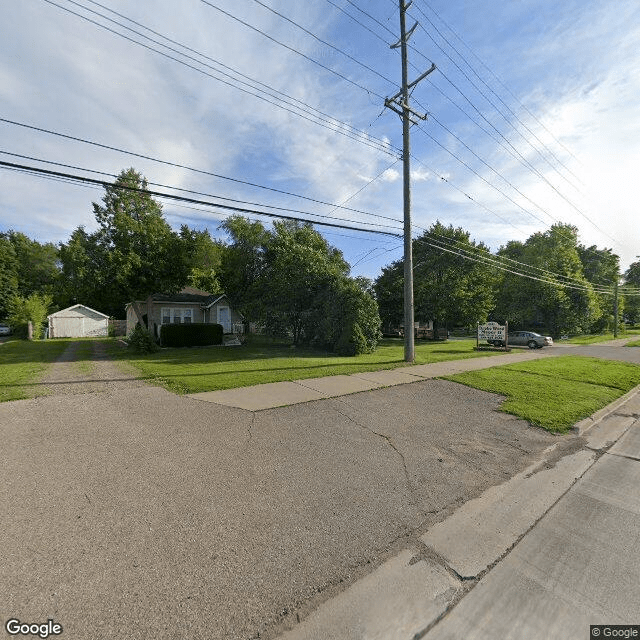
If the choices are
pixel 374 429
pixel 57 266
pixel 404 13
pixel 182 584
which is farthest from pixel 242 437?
pixel 57 266

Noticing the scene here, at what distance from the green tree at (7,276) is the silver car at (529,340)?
57.6 m

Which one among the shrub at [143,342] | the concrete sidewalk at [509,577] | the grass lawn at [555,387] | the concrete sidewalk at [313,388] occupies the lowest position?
the concrete sidewalk at [509,577]

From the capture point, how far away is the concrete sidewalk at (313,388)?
7219mm

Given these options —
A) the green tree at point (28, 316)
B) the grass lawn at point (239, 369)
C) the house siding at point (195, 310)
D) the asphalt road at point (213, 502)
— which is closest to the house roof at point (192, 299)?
the house siding at point (195, 310)

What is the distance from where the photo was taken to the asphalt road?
2203mm

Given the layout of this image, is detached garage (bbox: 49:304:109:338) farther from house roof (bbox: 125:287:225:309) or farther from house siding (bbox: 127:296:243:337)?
house roof (bbox: 125:287:225:309)

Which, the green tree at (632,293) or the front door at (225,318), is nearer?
the front door at (225,318)

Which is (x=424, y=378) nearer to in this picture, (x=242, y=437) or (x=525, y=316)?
(x=242, y=437)

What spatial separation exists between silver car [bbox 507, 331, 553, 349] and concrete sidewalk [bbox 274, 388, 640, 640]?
79.6ft

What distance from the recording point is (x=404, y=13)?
1302 cm

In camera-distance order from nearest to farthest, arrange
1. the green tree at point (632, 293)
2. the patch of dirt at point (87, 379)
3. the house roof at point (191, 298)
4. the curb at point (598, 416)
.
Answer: the curb at point (598, 416), the patch of dirt at point (87, 379), the house roof at point (191, 298), the green tree at point (632, 293)

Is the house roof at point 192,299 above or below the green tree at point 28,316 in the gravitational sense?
above

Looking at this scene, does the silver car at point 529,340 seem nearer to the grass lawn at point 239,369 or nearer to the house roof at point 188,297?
the grass lawn at point 239,369

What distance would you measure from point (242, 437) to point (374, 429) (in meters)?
2.36
